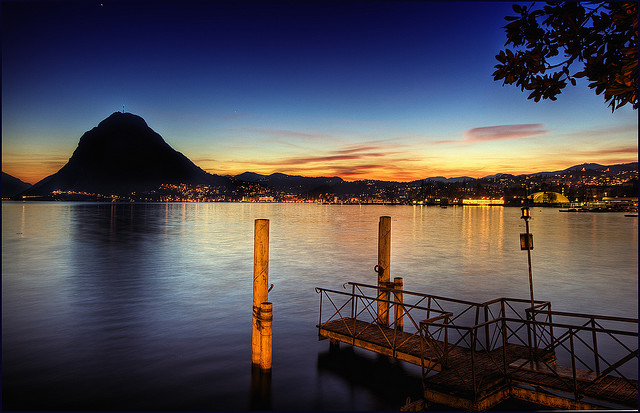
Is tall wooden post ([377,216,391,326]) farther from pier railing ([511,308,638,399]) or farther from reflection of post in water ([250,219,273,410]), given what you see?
pier railing ([511,308,638,399])

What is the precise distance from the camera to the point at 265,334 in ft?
37.6

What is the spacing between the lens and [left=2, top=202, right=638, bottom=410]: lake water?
11.5m

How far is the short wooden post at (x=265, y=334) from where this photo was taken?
1112cm

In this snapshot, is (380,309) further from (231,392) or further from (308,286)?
(308,286)

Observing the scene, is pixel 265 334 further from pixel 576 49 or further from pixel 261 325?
pixel 576 49

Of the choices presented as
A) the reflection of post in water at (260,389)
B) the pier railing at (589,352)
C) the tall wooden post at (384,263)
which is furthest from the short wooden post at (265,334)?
the pier railing at (589,352)

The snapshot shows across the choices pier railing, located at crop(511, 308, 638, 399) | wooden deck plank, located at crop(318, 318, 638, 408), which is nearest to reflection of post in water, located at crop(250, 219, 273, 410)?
wooden deck plank, located at crop(318, 318, 638, 408)

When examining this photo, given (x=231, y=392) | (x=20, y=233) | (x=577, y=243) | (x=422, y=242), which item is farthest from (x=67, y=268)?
(x=577, y=243)

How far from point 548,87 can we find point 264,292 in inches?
324

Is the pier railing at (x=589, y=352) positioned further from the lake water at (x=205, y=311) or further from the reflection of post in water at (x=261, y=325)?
the reflection of post in water at (x=261, y=325)

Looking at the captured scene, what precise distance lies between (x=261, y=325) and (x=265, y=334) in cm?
38

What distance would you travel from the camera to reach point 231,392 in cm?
1138

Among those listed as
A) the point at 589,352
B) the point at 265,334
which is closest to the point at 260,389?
the point at 265,334

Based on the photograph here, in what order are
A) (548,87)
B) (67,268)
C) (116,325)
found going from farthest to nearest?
(67,268), (116,325), (548,87)
